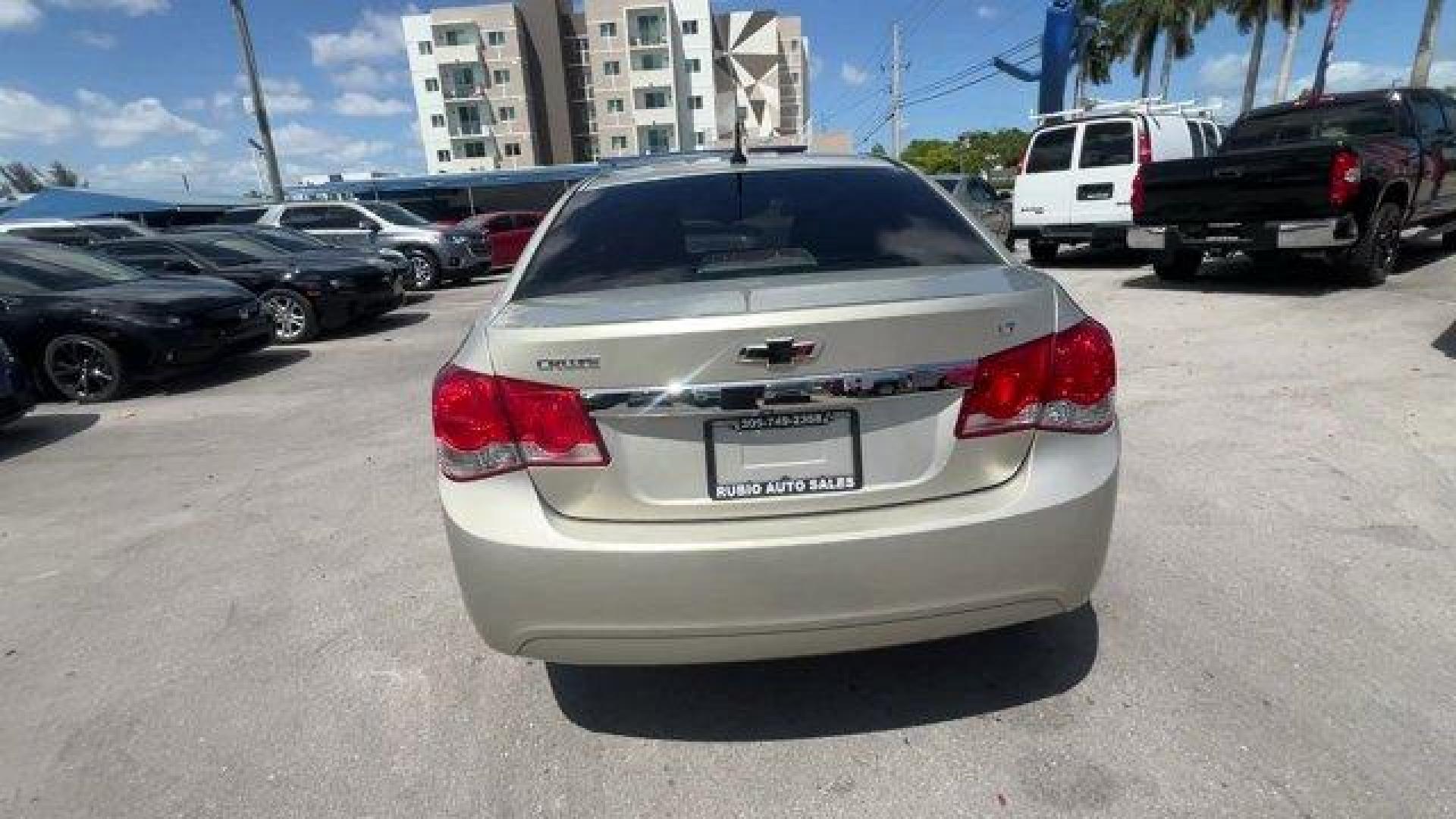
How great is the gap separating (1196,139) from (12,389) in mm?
14661

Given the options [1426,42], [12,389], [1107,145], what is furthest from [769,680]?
[1426,42]

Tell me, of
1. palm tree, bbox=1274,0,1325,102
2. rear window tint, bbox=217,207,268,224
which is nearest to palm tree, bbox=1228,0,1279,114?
palm tree, bbox=1274,0,1325,102

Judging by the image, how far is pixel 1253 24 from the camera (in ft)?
144

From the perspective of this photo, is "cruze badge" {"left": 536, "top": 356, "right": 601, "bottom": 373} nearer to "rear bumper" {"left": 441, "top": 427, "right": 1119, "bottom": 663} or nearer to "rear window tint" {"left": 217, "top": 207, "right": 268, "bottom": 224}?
"rear bumper" {"left": 441, "top": 427, "right": 1119, "bottom": 663}

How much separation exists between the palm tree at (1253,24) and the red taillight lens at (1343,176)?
137ft

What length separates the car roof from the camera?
3225 millimetres

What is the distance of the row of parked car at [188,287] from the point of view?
7.61 m

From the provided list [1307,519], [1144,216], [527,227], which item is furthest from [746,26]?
[1307,519]

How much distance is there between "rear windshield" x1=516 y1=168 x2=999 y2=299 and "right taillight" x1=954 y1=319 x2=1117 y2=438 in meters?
0.52

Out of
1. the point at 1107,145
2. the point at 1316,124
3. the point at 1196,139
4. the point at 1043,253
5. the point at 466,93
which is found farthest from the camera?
Result: the point at 466,93

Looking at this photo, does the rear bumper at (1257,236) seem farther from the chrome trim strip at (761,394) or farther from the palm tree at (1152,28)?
the palm tree at (1152,28)

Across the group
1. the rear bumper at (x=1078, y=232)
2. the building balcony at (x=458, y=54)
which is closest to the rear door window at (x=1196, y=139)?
the rear bumper at (x=1078, y=232)

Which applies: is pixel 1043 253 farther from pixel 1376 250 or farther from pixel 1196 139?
pixel 1376 250

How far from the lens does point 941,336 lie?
2072 mm
